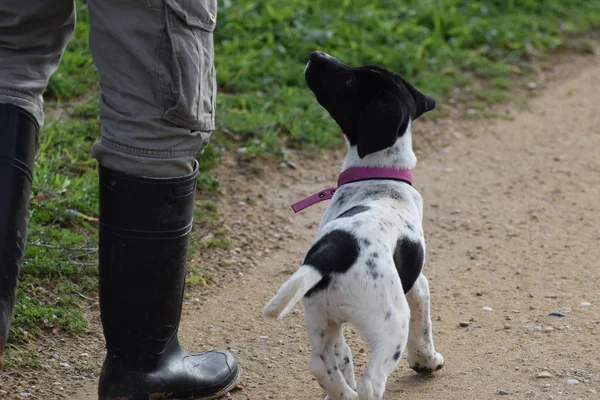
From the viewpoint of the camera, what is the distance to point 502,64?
7.75m

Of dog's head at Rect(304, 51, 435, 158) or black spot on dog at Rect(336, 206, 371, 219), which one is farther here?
dog's head at Rect(304, 51, 435, 158)

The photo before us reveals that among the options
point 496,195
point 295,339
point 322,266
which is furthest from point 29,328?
point 496,195

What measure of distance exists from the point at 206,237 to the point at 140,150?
203cm

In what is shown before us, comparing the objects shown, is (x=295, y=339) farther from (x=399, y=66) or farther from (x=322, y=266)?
(x=399, y=66)

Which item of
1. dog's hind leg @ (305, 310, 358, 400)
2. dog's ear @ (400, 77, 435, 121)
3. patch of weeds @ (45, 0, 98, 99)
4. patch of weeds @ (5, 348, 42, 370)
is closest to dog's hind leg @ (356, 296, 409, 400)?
dog's hind leg @ (305, 310, 358, 400)

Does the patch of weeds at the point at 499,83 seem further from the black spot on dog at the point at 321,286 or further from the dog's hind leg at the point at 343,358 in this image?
the black spot on dog at the point at 321,286

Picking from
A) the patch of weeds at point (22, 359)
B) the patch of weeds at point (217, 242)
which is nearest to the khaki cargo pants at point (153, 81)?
the patch of weeds at point (22, 359)

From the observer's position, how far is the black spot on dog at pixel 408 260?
323 centimetres

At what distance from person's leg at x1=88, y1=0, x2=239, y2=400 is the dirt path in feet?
1.11

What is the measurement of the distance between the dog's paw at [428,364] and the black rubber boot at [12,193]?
1449 millimetres

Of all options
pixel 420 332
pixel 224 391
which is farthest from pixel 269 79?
pixel 224 391

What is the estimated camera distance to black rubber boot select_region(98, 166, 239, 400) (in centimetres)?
307

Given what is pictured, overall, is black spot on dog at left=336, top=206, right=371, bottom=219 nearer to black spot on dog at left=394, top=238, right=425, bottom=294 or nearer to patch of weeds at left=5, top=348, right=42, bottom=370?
black spot on dog at left=394, top=238, right=425, bottom=294

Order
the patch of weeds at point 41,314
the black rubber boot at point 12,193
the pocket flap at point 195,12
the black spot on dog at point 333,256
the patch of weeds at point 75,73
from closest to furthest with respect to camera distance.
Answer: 1. the pocket flap at point 195,12
2. the black spot on dog at point 333,256
3. the black rubber boot at point 12,193
4. the patch of weeds at point 41,314
5. the patch of weeds at point 75,73
